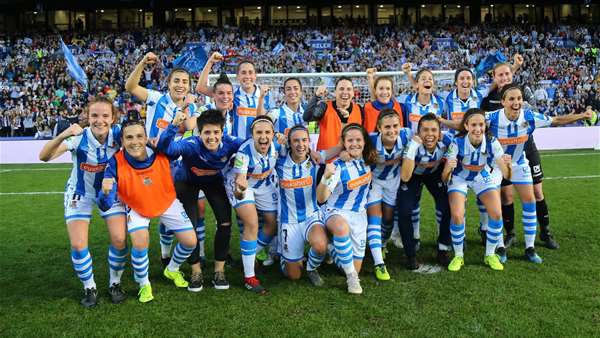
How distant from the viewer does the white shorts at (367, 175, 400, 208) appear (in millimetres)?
5135

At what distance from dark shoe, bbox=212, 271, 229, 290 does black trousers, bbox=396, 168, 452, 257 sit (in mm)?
1799

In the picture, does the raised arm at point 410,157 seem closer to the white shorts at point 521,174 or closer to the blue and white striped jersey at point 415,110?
the blue and white striped jersey at point 415,110

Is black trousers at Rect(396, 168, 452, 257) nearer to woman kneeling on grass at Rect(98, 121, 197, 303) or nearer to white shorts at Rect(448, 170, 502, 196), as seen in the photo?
white shorts at Rect(448, 170, 502, 196)

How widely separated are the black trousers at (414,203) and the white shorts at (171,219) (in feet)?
6.80

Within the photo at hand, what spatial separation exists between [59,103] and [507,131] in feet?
64.5

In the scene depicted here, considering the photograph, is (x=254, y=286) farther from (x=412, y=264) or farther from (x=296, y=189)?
(x=412, y=264)

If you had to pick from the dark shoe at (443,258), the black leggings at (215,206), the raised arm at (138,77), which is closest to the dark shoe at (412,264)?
the dark shoe at (443,258)

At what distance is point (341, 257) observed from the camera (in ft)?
15.1

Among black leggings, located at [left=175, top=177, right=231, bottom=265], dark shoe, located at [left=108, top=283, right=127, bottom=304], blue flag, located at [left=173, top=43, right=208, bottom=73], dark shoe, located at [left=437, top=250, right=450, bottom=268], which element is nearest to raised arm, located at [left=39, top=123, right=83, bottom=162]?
black leggings, located at [left=175, top=177, right=231, bottom=265]

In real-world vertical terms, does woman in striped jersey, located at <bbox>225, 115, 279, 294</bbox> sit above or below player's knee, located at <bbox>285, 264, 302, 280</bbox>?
above

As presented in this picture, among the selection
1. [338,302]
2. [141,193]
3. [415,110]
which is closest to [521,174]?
[415,110]

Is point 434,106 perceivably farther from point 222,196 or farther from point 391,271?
point 222,196

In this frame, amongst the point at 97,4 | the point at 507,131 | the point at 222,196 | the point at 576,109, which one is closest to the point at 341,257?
the point at 222,196

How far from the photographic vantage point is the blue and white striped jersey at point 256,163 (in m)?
4.69
